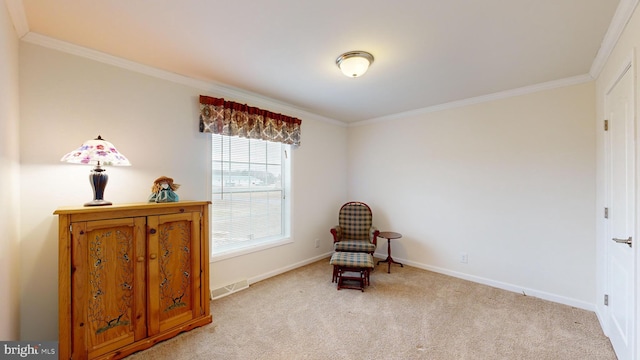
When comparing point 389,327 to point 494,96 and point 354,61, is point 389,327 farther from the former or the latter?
point 494,96

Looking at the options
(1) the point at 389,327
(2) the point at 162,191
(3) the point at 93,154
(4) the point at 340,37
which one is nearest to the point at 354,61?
(4) the point at 340,37

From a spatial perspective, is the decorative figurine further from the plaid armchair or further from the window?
the plaid armchair

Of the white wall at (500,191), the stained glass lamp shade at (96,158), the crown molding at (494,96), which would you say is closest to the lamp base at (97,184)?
the stained glass lamp shade at (96,158)

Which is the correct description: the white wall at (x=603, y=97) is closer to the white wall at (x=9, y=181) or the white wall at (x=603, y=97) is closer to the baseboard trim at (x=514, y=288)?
the baseboard trim at (x=514, y=288)

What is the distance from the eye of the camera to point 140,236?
2006 millimetres

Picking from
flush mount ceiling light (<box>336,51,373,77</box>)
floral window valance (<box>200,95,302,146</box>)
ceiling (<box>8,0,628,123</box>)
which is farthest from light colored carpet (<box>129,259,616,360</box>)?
ceiling (<box>8,0,628,123</box>)

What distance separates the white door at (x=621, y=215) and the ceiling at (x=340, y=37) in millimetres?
552

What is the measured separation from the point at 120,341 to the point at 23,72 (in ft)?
7.05

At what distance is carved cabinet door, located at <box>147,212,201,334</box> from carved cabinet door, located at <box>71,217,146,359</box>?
0.07m

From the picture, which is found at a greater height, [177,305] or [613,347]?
[177,305]

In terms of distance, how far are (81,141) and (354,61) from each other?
7.95ft

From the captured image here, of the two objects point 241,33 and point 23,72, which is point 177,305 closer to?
point 23,72

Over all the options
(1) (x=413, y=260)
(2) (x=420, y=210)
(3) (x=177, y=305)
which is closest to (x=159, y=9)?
(3) (x=177, y=305)

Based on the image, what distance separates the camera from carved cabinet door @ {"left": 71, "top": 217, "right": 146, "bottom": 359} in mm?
1738
